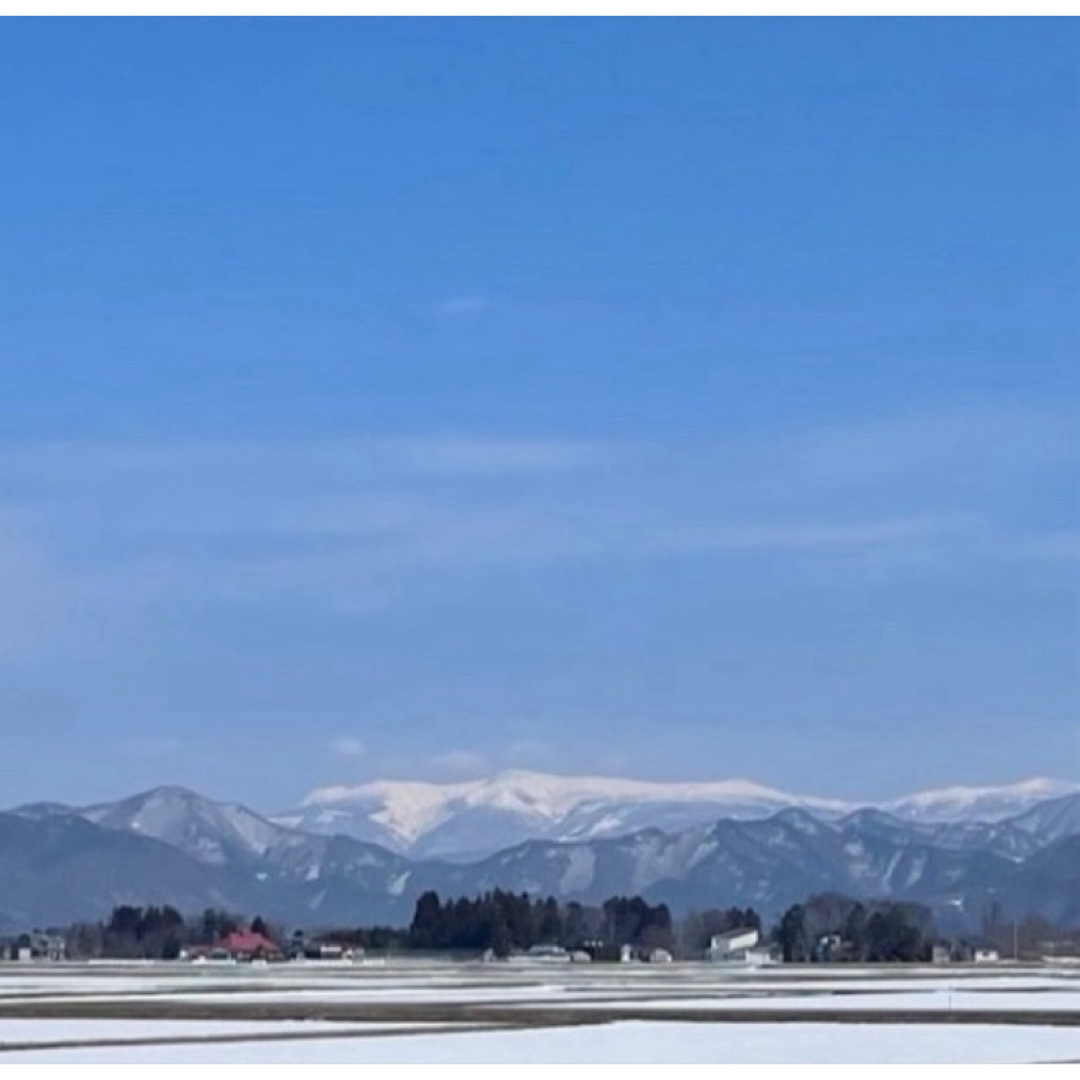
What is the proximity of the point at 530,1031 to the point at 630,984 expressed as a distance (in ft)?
76.9

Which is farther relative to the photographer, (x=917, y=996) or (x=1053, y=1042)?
(x=917, y=996)

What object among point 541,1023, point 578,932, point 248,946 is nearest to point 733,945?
point 578,932

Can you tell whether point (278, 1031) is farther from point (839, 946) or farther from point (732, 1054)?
point (839, 946)

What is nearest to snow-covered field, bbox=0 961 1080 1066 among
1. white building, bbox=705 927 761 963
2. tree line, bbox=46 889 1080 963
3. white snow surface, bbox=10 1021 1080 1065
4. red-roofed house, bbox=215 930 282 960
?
white snow surface, bbox=10 1021 1080 1065

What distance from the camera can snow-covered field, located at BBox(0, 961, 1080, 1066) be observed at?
28594mm

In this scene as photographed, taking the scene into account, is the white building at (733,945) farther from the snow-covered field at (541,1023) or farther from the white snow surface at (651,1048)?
the white snow surface at (651,1048)

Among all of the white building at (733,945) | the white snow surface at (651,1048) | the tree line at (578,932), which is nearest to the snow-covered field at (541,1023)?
the white snow surface at (651,1048)

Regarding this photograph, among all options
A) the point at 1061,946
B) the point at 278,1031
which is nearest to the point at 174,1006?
the point at 278,1031

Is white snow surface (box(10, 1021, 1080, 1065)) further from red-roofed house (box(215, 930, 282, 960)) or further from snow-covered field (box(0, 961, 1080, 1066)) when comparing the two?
red-roofed house (box(215, 930, 282, 960))

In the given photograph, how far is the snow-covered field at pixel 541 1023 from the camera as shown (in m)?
28.6

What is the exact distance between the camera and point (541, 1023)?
115 ft

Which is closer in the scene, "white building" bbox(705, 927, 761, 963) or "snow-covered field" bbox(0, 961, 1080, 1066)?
"snow-covered field" bbox(0, 961, 1080, 1066)

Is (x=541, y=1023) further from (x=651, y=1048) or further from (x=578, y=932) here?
(x=578, y=932)

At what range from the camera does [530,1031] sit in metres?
33.0
